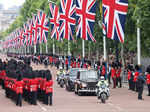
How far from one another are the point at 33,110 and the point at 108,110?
3.10m

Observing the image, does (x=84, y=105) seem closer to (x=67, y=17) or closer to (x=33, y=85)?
(x=33, y=85)

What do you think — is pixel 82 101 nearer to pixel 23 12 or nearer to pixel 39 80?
pixel 39 80

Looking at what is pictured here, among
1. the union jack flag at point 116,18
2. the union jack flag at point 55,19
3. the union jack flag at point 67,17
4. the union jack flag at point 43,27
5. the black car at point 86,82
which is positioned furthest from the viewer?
the union jack flag at point 43,27

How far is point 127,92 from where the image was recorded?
35094 mm

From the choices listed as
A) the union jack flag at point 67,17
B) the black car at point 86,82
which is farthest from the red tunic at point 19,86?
the union jack flag at point 67,17

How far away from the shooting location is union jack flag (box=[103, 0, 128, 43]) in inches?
1261

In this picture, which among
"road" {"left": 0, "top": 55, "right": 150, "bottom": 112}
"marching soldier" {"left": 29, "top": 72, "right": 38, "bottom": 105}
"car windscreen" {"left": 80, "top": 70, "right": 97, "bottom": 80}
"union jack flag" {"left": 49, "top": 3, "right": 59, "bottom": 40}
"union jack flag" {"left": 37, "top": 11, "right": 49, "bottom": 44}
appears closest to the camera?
Result: "road" {"left": 0, "top": 55, "right": 150, "bottom": 112}

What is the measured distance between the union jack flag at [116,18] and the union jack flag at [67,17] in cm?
1477

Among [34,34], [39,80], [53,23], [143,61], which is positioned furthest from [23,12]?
[39,80]

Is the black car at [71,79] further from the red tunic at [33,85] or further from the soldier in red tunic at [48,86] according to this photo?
the soldier in red tunic at [48,86]

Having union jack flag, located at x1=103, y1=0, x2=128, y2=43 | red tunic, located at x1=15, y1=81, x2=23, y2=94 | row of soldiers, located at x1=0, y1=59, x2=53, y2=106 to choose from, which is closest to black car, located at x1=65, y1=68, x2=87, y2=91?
union jack flag, located at x1=103, y1=0, x2=128, y2=43

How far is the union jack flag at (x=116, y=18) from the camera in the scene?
32.0 m

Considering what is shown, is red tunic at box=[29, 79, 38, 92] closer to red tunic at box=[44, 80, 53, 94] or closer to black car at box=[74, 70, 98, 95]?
red tunic at box=[44, 80, 53, 94]

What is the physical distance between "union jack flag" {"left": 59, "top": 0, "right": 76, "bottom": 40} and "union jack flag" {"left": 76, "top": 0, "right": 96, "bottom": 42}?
5310mm
